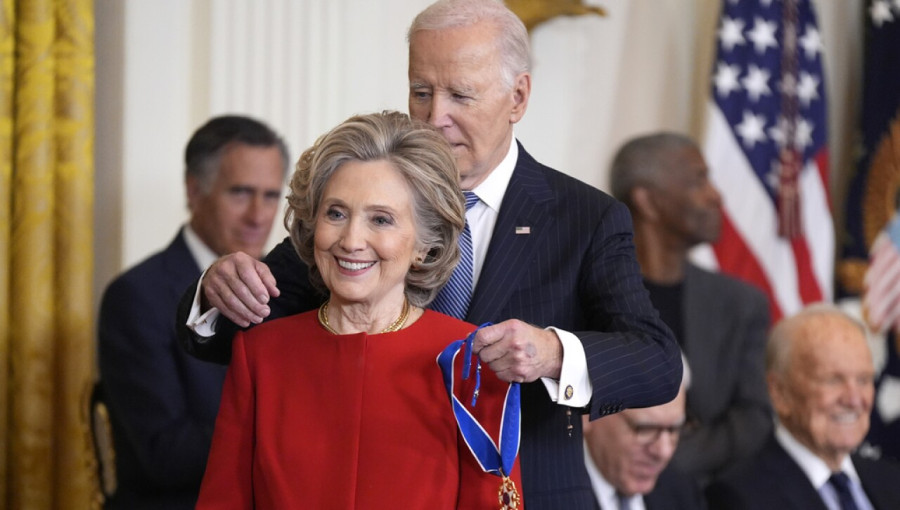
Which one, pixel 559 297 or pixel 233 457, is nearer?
pixel 233 457

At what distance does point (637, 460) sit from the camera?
412cm

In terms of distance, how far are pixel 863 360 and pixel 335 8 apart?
2.67m

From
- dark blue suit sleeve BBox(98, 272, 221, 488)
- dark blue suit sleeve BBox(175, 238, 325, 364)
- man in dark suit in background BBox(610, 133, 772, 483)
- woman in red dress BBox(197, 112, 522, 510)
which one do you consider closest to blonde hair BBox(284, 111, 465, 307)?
woman in red dress BBox(197, 112, 522, 510)

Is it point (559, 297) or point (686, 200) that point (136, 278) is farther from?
point (686, 200)

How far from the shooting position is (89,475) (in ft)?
15.2

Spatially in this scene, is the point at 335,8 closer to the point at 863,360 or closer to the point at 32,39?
the point at 32,39

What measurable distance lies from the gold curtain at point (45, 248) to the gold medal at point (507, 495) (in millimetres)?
2719

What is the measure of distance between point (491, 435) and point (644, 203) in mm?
3543

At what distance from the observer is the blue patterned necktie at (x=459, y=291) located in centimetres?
268

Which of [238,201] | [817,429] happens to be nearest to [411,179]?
[238,201]

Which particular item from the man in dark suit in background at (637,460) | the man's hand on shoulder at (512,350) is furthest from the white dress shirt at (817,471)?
the man's hand on shoulder at (512,350)

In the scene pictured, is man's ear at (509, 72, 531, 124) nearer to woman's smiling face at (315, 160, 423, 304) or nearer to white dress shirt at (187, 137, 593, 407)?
white dress shirt at (187, 137, 593, 407)

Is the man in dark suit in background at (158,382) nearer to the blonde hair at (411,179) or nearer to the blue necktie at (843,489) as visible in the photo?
the blonde hair at (411,179)

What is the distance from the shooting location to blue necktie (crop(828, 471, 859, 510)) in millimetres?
4371
